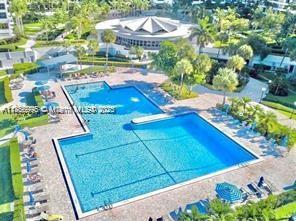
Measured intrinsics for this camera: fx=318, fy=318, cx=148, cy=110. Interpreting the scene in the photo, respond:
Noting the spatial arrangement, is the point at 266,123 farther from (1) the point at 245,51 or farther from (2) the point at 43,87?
(2) the point at 43,87

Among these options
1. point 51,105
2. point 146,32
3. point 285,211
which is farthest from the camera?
point 146,32

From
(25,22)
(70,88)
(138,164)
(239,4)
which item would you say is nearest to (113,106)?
(70,88)

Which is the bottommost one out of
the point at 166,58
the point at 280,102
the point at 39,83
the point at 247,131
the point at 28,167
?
the point at 247,131

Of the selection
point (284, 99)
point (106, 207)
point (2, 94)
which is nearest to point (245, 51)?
point (284, 99)

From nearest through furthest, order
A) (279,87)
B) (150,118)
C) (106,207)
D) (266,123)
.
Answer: (106,207) → (266,123) → (150,118) → (279,87)

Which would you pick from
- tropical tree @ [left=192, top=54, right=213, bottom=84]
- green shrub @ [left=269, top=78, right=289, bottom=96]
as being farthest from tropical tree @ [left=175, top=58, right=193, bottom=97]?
green shrub @ [left=269, top=78, right=289, bottom=96]

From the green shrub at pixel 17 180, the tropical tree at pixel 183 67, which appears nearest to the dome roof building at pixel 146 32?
the tropical tree at pixel 183 67

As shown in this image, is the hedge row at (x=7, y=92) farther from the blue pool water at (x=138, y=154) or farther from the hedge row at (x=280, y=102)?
the hedge row at (x=280, y=102)

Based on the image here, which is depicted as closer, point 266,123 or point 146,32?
point 266,123

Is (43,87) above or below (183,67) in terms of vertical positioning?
below
